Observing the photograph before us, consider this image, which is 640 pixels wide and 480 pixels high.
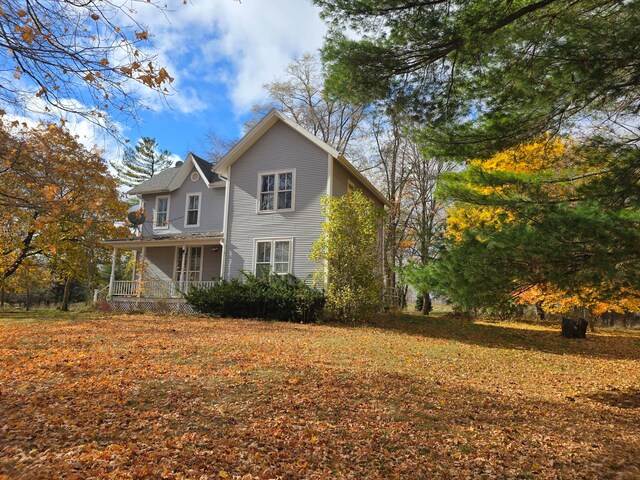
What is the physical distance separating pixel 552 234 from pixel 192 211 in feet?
54.9

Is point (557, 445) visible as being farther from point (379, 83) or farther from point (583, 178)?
point (379, 83)

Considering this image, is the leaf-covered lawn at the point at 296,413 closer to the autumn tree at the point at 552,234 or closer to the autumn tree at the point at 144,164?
the autumn tree at the point at 552,234

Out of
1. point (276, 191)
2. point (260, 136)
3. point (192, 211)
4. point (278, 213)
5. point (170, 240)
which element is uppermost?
point (260, 136)

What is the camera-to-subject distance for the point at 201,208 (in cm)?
1905

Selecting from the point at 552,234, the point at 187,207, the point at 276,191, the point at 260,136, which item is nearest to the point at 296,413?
the point at 552,234

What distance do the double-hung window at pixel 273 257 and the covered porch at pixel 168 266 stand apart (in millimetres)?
1911

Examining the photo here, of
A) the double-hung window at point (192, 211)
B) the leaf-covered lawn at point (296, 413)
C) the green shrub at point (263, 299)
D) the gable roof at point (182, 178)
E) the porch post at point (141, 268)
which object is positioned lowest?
the leaf-covered lawn at point (296, 413)

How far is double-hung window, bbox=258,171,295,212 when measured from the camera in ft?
53.0

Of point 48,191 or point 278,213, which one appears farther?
point 278,213

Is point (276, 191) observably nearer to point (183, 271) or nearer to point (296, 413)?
point (183, 271)

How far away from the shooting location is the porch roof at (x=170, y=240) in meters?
17.2

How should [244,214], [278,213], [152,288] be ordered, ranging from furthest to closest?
[152,288] → [244,214] → [278,213]

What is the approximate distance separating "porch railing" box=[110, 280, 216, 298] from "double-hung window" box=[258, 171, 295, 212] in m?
4.09

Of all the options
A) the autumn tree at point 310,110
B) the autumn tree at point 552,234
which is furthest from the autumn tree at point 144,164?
the autumn tree at point 552,234
